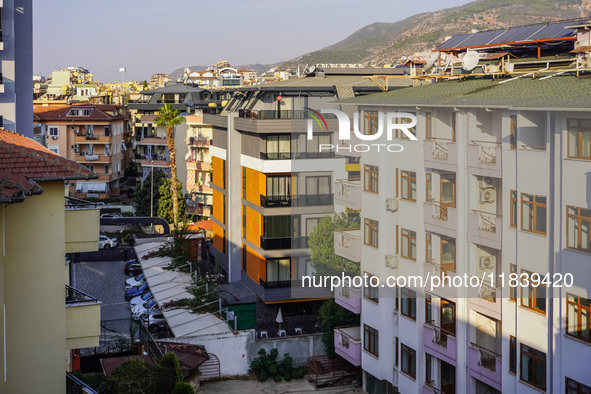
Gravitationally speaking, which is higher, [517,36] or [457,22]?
[457,22]

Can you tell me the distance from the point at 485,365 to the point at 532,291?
3.19m

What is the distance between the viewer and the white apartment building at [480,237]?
1855 centimetres

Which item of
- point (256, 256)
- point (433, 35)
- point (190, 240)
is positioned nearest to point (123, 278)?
point (190, 240)

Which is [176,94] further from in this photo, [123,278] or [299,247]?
[299,247]

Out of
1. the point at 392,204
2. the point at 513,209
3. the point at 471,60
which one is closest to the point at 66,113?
the point at 392,204

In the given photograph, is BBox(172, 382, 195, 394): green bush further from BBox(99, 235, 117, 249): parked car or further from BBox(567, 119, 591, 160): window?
BBox(99, 235, 117, 249): parked car

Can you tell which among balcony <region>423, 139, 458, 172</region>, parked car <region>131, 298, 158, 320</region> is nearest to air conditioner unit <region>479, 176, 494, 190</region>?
balcony <region>423, 139, 458, 172</region>

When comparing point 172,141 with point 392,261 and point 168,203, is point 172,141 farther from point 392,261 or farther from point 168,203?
point 392,261

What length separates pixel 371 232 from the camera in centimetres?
2719

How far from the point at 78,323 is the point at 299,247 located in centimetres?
2155

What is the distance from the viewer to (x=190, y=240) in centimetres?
4622

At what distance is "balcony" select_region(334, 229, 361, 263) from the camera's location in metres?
28.1

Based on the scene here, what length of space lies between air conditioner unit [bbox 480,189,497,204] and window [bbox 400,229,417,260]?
3.22 metres

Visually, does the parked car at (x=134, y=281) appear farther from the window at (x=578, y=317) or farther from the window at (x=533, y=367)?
the window at (x=578, y=317)
